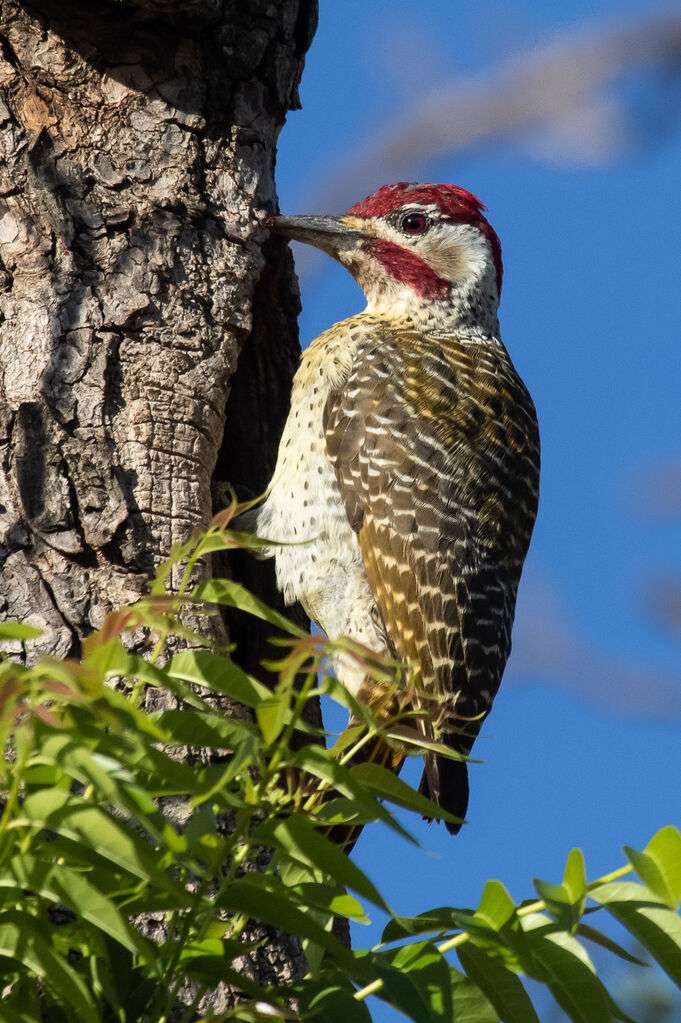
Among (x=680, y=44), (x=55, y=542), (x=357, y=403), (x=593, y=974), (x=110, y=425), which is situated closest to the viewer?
(x=593, y=974)

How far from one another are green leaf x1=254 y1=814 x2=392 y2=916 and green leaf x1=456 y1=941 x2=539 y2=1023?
0.25 meters

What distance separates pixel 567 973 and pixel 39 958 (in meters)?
0.66

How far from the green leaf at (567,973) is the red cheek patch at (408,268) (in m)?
3.33

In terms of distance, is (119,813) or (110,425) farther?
(110,425)

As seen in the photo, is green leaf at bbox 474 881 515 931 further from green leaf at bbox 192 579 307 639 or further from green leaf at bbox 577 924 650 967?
green leaf at bbox 192 579 307 639

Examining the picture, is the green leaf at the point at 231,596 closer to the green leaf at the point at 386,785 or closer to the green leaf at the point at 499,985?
the green leaf at the point at 386,785

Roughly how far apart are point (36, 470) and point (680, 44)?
4.31 meters

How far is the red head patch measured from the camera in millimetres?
4766

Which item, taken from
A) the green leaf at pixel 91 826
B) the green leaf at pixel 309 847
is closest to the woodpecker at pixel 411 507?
the green leaf at pixel 309 847

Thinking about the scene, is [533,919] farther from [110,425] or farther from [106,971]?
[110,425]

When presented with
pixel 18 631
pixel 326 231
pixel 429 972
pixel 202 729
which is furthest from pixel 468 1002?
pixel 326 231

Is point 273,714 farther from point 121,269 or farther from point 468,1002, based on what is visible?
point 121,269

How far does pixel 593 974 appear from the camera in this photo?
63.5 inches

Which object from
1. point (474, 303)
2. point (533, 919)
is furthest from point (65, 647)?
point (474, 303)
